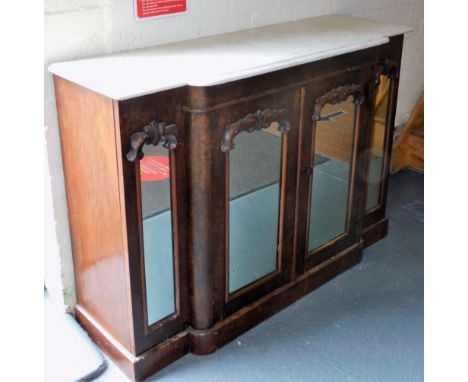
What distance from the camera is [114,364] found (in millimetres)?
1905

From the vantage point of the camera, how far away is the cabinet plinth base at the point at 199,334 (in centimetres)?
184

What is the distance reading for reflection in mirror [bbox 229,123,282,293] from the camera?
184cm

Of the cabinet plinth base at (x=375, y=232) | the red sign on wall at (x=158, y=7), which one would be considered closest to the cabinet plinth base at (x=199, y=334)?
the cabinet plinth base at (x=375, y=232)

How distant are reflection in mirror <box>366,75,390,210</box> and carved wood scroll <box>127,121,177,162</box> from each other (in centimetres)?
101

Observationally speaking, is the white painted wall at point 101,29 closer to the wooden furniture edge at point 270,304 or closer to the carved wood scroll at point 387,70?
the carved wood scroll at point 387,70

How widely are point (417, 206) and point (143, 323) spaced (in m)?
1.76

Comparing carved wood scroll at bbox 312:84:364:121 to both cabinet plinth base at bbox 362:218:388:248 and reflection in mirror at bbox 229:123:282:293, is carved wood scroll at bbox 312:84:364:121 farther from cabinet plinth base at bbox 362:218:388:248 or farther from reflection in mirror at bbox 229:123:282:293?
cabinet plinth base at bbox 362:218:388:248

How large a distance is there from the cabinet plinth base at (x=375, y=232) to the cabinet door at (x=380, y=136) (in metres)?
0.02

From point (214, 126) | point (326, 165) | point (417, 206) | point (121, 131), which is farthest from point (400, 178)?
point (121, 131)

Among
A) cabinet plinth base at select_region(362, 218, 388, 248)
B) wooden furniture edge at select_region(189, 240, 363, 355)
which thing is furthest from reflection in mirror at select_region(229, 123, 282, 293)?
cabinet plinth base at select_region(362, 218, 388, 248)

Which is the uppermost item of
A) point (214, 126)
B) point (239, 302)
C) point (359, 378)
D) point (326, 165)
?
point (214, 126)

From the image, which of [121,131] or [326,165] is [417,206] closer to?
[326,165]

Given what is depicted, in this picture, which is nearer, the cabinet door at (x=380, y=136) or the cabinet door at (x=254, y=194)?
the cabinet door at (x=254, y=194)
